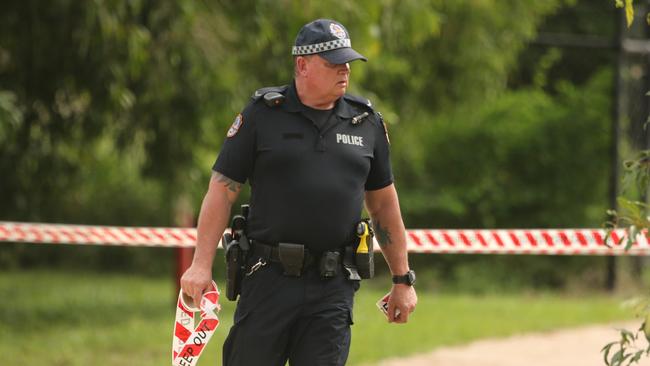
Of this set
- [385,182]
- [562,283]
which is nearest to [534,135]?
[562,283]

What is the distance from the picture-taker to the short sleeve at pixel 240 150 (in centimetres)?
484

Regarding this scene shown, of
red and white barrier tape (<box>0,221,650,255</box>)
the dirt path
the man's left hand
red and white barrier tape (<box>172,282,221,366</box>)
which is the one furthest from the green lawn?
red and white barrier tape (<box>172,282,221,366</box>)

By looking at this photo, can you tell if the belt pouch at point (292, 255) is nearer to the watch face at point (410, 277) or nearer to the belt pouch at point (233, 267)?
Result: the belt pouch at point (233, 267)

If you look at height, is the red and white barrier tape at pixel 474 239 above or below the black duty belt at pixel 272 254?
below

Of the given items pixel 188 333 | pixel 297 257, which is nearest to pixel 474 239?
pixel 188 333

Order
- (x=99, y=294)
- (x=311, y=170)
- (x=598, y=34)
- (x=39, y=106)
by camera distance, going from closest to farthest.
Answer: (x=311, y=170) → (x=39, y=106) → (x=99, y=294) → (x=598, y=34)

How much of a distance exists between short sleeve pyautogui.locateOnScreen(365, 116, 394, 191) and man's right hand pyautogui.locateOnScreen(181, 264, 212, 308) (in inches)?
30.0

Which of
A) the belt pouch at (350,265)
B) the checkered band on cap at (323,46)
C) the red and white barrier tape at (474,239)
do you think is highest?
the checkered band on cap at (323,46)

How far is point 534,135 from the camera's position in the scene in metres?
17.8

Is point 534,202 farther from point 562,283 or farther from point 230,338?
point 230,338

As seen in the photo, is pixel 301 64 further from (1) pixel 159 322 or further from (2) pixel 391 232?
(1) pixel 159 322

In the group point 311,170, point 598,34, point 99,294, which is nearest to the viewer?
point 311,170

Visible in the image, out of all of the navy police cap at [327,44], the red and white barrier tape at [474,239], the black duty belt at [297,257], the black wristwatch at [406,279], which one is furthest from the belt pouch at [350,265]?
the red and white barrier tape at [474,239]

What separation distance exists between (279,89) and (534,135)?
13.1 m
